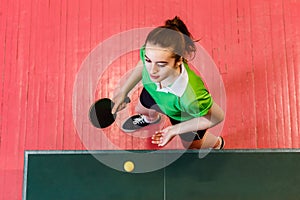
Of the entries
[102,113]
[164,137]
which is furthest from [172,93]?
[102,113]

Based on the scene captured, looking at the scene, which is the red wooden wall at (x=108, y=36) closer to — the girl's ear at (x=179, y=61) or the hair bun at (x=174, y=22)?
the hair bun at (x=174, y=22)

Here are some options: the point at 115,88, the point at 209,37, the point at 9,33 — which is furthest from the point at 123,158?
the point at 9,33

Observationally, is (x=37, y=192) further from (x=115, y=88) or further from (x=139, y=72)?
(x=139, y=72)

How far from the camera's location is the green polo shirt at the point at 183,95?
2.93 meters

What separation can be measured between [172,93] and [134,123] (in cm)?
35

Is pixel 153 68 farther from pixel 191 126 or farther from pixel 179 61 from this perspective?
pixel 191 126

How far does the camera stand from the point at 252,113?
2.99 metres

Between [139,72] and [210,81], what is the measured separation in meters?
0.53

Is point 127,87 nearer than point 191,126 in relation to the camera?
No

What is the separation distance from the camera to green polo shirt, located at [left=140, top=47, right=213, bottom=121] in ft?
9.60

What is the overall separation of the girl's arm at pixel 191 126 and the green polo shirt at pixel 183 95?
0.03 meters

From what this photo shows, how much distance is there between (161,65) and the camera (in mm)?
2939

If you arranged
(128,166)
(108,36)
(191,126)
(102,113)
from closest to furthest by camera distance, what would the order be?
(128,166) → (191,126) → (102,113) → (108,36)

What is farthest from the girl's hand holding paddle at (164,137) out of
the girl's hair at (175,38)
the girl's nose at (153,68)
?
the girl's hair at (175,38)
